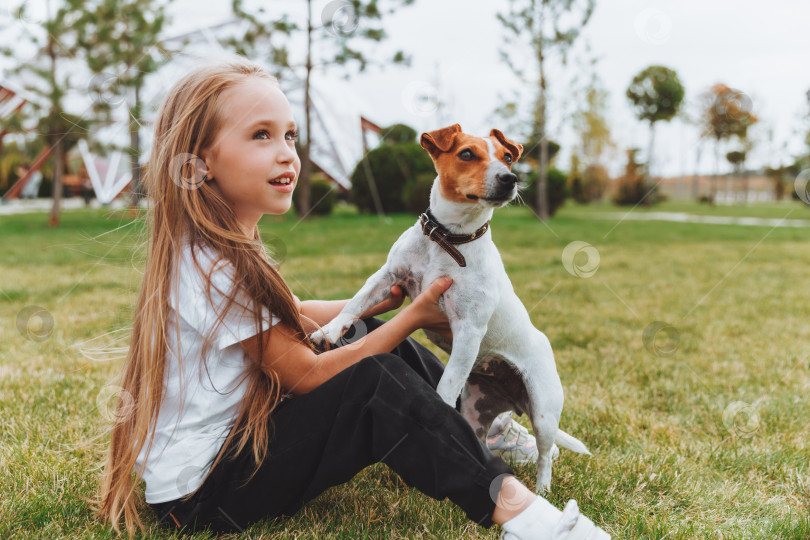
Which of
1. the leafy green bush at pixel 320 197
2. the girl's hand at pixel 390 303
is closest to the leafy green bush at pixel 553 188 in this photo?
the leafy green bush at pixel 320 197

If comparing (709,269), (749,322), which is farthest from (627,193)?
(749,322)

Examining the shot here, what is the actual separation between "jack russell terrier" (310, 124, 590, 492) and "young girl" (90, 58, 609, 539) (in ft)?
0.32

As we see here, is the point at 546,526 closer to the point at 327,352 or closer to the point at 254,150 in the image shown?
the point at 327,352

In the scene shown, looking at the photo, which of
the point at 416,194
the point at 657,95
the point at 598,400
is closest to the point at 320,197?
the point at 416,194

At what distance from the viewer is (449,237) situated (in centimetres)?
185

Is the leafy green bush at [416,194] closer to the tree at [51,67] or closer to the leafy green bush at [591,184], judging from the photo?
the tree at [51,67]

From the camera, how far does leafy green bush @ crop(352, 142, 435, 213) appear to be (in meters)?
11.4

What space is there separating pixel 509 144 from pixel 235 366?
106cm

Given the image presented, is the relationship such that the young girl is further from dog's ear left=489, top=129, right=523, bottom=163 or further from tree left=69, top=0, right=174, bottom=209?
tree left=69, top=0, right=174, bottom=209

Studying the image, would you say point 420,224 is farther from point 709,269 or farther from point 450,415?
point 709,269

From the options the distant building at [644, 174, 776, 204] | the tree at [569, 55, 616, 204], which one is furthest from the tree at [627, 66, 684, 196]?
the distant building at [644, 174, 776, 204]

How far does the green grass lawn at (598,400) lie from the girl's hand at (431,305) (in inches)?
24.9

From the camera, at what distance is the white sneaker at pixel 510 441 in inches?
95.9

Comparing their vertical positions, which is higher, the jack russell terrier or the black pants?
the jack russell terrier
